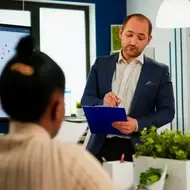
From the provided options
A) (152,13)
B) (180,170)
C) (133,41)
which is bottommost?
(180,170)

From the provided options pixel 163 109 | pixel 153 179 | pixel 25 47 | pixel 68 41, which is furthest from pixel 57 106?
pixel 68 41

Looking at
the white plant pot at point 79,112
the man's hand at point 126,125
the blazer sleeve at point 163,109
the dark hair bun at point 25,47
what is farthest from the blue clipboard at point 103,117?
the white plant pot at point 79,112

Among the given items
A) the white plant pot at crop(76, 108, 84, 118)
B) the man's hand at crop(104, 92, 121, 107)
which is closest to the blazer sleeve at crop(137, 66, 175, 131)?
the man's hand at crop(104, 92, 121, 107)

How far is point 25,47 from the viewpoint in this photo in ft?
3.80

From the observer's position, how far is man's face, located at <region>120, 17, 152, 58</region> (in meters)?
2.57

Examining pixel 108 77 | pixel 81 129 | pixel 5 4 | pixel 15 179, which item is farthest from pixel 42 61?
pixel 5 4

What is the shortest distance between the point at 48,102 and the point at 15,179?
19cm

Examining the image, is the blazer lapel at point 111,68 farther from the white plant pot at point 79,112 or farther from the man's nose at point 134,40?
the white plant pot at point 79,112

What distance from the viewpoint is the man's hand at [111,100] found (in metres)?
2.35

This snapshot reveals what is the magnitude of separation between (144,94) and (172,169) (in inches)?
31.7

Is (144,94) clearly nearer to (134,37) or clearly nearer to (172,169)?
(134,37)

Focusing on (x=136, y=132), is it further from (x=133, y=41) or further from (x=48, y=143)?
(x=48, y=143)

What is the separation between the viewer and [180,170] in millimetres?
1747

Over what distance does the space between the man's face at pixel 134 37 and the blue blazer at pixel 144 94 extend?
9cm
